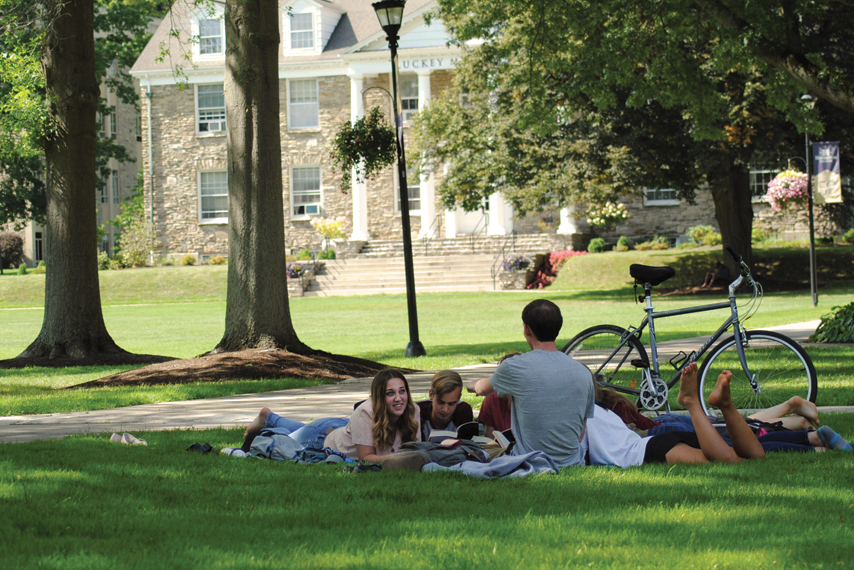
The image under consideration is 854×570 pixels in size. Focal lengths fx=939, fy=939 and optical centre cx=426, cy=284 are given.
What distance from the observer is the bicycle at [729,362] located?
23.6 feet

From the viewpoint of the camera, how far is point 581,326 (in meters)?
18.3

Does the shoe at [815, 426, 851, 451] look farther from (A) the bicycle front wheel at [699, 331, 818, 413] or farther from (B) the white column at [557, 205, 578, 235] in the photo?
(B) the white column at [557, 205, 578, 235]

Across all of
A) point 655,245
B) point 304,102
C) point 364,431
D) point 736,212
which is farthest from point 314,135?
point 364,431

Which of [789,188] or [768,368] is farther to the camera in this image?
[789,188]

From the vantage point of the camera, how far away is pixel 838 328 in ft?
42.6

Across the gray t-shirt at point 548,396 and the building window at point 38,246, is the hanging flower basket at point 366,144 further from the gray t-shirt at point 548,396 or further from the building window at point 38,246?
the building window at point 38,246

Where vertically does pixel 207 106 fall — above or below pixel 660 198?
above

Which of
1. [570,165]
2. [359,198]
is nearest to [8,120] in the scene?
[570,165]

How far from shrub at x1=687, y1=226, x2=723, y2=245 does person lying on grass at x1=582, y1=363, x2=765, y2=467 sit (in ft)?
104

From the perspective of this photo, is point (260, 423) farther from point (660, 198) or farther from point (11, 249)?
point (11, 249)

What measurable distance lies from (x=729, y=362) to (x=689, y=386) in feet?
7.13

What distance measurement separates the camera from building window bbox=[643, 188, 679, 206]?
38.4m

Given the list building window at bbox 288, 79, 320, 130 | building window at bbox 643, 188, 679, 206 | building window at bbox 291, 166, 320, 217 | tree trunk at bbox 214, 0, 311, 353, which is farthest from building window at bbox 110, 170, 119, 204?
tree trunk at bbox 214, 0, 311, 353

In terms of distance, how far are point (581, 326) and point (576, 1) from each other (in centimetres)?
647
